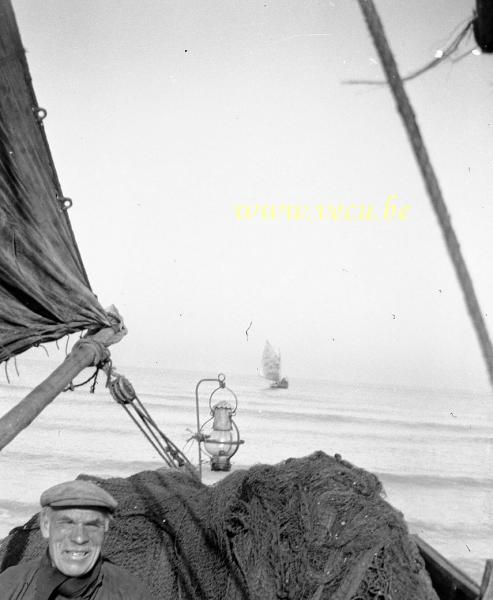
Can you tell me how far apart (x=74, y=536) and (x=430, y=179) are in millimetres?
1845

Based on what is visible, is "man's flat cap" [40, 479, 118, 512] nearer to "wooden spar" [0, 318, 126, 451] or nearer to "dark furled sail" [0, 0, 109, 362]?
"wooden spar" [0, 318, 126, 451]

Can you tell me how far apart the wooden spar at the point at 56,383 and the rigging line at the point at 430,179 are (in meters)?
2.05

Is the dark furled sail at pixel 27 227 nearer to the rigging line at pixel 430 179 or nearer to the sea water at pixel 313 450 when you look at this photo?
the sea water at pixel 313 450

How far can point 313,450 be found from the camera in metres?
32.9

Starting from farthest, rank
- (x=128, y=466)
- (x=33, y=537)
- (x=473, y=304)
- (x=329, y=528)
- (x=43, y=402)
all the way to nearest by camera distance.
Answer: (x=128, y=466) < (x=33, y=537) < (x=329, y=528) < (x=43, y=402) < (x=473, y=304)

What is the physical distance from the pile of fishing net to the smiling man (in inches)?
46.5

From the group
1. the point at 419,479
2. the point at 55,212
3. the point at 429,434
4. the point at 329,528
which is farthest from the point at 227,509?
the point at 429,434

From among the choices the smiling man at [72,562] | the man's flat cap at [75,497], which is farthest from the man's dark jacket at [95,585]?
the man's flat cap at [75,497]

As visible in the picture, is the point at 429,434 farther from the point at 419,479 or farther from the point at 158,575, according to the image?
the point at 158,575

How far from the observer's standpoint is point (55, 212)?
3.85 metres

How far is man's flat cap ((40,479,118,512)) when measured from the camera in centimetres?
244

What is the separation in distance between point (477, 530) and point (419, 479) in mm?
9189

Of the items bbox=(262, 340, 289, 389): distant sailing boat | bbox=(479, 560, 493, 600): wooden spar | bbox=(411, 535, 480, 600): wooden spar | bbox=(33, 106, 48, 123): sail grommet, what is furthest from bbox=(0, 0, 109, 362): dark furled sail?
bbox=(262, 340, 289, 389): distant sailing boat

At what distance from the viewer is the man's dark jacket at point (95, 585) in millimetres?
2332
